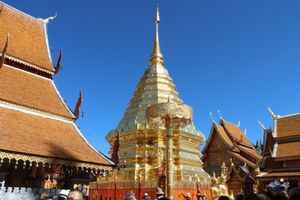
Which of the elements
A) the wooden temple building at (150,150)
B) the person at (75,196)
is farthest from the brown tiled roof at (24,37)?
the person at (75,196)

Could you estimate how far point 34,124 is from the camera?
1071 cm

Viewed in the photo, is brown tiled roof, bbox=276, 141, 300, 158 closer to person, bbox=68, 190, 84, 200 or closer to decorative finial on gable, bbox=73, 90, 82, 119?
decorative finial on gable, bbox=73, 90, 82, 119

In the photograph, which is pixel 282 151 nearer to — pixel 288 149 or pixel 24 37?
pixel 288 149

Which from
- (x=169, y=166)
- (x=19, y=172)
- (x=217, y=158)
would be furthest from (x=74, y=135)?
(x=217, y=158)

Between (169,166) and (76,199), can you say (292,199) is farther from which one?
(169,166)

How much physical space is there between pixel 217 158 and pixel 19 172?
62.7 feet

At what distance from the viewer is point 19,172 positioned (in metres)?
11.0

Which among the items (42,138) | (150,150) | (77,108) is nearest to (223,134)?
(150,150)

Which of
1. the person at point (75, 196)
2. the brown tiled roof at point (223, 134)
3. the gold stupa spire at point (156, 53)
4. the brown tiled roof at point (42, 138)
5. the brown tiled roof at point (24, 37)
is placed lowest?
Answer: the person at point (75, 196)

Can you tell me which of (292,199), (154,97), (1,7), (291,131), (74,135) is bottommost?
(292,199)

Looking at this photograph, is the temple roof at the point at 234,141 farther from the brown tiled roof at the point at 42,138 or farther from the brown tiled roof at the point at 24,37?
the brown tiled roof at the point at 24,37

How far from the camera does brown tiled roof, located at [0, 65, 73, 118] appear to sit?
10922 millimetres

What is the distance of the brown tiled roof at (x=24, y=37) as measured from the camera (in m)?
12.9

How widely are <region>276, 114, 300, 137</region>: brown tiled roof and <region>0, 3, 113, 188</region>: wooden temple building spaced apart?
1315 cm
